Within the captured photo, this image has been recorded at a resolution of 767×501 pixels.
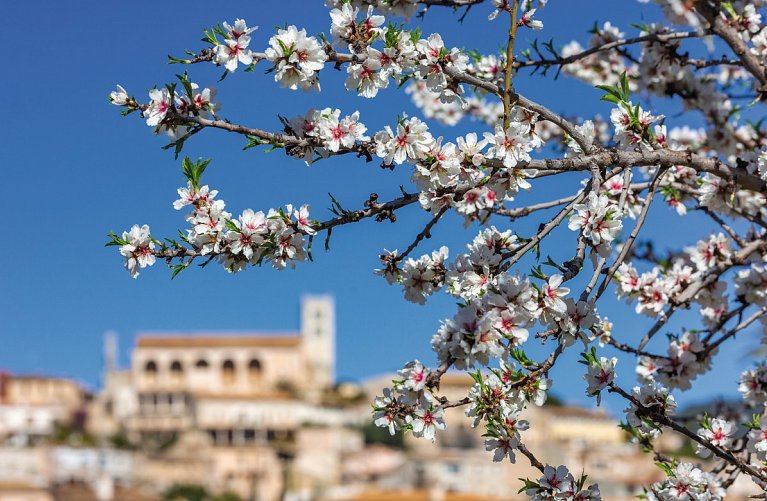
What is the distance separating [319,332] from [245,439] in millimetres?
33396

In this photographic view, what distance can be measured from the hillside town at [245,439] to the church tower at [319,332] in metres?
0.25

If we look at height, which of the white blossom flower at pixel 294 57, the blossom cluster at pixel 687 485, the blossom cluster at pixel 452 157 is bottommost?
the blossom cluster at pixel 687 485

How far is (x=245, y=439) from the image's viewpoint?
252 feet

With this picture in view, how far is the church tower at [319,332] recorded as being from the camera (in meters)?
105

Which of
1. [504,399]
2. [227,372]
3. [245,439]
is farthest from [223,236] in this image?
[227,372]

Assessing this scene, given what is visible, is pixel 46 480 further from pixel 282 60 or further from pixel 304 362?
pixel 282 60

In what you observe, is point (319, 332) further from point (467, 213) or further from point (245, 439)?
point (467, 213)

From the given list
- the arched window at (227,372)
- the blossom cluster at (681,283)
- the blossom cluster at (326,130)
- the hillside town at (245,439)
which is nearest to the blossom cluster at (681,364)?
the blossom cluster at (681,283)

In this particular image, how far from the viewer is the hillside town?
58.8m

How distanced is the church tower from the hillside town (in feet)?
0.82

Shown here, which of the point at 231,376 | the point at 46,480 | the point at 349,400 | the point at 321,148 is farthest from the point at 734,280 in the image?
the point at 231,376

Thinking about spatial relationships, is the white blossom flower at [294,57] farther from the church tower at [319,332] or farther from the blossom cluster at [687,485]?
the church tower at [319,332]

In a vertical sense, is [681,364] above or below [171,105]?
below

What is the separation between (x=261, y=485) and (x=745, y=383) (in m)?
69.3
